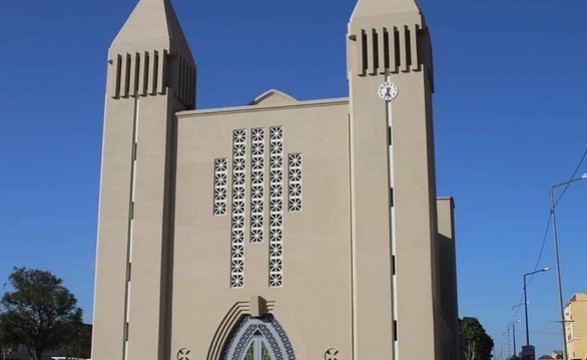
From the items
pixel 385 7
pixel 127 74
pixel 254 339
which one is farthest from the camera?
pixel 127 74

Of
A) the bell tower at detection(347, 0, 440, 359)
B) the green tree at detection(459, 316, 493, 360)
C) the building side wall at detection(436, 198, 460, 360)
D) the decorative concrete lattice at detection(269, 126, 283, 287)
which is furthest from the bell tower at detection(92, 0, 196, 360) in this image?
the green tree at detection(459, 316, 493, 360)

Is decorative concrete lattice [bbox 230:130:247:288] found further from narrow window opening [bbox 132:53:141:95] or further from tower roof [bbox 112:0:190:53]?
tower roof [bbox 112:0:190:53]

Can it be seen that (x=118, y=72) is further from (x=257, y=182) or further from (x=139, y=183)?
(x=257, y=182)

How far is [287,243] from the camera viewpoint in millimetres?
23641

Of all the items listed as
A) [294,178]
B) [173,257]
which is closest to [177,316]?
[173,257]

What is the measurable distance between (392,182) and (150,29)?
1040cm

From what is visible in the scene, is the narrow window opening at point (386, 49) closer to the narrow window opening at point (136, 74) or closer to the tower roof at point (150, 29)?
the tower roof at point (150, 29)

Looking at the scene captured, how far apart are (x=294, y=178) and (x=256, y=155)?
5.24 feet

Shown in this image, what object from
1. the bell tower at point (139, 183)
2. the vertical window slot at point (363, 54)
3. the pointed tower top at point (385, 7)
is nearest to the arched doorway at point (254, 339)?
the bell tower at point (139, 183)

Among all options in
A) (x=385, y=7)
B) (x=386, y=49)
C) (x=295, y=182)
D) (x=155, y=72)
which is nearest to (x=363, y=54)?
(x=386, y=49)

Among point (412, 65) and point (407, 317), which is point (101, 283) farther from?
point (412, 65)

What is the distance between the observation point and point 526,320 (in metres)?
40.4

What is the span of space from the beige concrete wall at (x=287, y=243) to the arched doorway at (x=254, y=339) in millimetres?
434

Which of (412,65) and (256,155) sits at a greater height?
(412,65)
